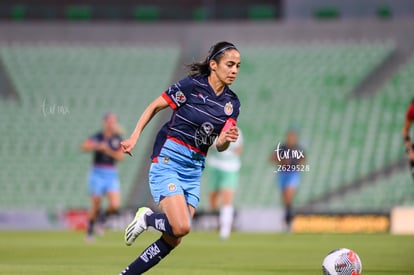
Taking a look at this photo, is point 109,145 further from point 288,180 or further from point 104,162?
point 288,180

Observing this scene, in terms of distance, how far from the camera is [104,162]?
69.1 feet

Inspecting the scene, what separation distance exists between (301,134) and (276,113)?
1.28 metres

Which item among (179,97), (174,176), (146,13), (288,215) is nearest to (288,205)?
(288,215)

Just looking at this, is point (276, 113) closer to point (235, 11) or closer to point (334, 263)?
point (235, 11)

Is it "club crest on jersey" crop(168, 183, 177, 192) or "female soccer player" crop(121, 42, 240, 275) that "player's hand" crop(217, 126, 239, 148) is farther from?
"club crest on jersey" crop(168, 183, 177, 192)

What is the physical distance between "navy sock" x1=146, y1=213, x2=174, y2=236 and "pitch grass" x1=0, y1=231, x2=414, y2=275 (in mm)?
1785

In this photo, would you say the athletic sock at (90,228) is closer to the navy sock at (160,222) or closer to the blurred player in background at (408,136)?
the blurred player in background at (408,136)

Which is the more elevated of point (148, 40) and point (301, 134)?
point (148, 40)

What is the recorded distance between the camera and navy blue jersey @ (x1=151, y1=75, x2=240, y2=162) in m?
9.62

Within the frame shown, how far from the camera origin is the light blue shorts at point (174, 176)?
9.39 meters

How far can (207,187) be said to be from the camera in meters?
28.7

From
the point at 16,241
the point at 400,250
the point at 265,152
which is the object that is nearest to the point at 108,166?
the point at 16,241

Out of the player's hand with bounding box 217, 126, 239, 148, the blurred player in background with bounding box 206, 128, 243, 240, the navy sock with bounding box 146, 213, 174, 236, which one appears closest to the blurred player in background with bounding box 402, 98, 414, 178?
the blurred player in background with bounding box 206, 128, 243, 240

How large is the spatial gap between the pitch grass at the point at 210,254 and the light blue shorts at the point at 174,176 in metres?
1.99
